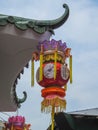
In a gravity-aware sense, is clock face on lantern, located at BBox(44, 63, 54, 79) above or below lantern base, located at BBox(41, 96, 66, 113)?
above

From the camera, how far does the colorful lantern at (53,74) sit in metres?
5.51

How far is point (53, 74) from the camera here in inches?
223

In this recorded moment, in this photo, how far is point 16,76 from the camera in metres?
8.23

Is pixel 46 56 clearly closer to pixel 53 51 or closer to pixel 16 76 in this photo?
pixel 53 51

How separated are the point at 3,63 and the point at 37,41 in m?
1.29

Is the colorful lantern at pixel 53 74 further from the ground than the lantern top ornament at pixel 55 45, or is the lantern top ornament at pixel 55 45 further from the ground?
the lantern top ornament at pixel 55 45

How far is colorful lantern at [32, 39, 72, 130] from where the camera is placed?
18.1ft

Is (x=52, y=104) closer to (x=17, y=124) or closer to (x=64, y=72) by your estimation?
(x=64, y=72)

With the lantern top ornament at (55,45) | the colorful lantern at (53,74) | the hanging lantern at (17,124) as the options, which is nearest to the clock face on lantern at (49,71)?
the colorful lantern at (53,74)

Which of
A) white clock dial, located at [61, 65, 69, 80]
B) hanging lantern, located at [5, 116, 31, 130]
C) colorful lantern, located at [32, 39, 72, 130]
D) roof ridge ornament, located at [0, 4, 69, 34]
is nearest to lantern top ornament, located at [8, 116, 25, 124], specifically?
hanging lantern, located at [5, 116, 31, 130]

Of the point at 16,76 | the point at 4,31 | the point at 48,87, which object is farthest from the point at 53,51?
the point at 16,76

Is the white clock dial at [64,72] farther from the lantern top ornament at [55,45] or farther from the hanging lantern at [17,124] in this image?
the hanging lantern at [17,124]

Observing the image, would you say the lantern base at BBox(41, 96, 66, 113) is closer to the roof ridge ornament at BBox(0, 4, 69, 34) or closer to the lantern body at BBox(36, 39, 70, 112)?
the lantern body at BBox(36, 39, 70, 112)

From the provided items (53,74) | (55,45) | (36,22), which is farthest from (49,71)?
(36,22)
